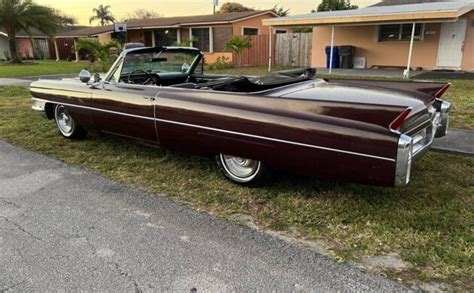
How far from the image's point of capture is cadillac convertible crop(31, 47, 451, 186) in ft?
10.1

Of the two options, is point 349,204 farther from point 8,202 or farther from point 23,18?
point 23,18

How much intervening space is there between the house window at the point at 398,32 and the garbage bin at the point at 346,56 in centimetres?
128

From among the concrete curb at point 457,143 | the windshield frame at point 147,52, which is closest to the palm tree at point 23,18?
the windshield frame at point 147,52

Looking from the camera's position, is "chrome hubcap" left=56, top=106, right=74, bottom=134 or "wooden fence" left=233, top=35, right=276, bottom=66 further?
"wooden fence" left=233, top=35, right=276, bottom=66

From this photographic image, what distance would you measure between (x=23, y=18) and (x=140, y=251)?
31274 mm

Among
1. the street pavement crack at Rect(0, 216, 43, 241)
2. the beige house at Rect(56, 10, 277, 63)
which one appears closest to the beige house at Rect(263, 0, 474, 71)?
the beige house at Rect(56, 10, 277, 63)

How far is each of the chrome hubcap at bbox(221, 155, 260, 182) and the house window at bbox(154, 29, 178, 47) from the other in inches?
877

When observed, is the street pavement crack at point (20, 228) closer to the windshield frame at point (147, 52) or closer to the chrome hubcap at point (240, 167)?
the chrome hubcap at point (240, 167)

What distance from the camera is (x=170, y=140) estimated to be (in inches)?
173

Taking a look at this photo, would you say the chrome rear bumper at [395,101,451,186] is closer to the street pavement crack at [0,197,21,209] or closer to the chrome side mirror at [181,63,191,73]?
the chrome side mirror at [181,63,191,73]

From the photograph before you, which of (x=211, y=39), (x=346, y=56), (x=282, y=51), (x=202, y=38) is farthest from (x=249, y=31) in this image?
(x=346, y=56)

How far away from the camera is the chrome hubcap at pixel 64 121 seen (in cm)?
603

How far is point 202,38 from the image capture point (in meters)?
24.0

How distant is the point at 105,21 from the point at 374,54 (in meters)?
57.6
